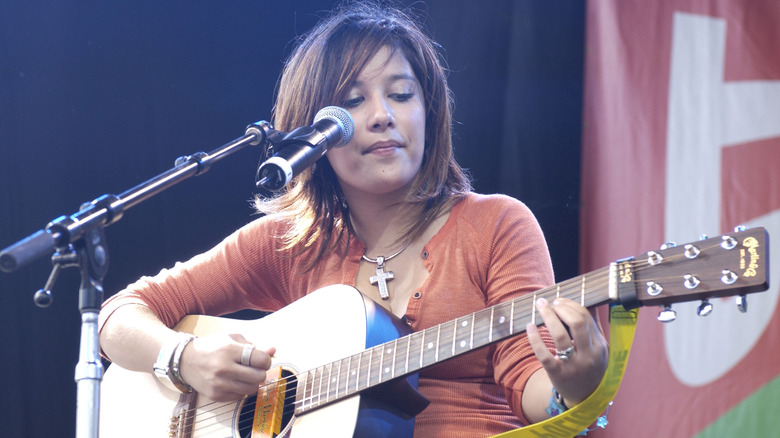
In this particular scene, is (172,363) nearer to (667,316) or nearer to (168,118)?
(667,316)

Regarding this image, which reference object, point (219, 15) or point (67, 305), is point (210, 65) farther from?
point (67, 305)

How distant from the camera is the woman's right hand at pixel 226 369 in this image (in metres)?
1.79

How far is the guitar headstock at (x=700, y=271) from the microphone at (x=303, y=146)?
664 mm

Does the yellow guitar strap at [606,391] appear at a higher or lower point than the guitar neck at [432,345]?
lower

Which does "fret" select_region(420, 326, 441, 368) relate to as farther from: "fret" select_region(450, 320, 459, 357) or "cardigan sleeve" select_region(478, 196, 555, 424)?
"cardigan sleeve" select_region(478, 196, 555, 424)

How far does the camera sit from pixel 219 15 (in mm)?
3182

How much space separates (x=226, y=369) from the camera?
1.80m

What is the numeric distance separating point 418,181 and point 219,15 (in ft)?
4.95

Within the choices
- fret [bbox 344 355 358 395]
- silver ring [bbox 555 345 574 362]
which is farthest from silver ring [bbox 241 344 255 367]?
silver ring [bbox 555 345 574 362]

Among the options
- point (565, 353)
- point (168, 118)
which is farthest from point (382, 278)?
point (168, 118)

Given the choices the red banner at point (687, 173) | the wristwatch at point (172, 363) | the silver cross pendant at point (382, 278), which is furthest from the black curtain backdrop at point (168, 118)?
the wristwatch at point (172, 363)

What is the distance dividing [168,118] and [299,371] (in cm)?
171

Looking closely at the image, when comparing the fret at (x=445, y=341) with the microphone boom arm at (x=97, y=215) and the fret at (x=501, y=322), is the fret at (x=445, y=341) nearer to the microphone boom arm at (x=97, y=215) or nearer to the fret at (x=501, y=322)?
the fret at (x=501, y=322)

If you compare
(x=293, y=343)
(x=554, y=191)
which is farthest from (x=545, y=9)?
(x=293, y=343)
